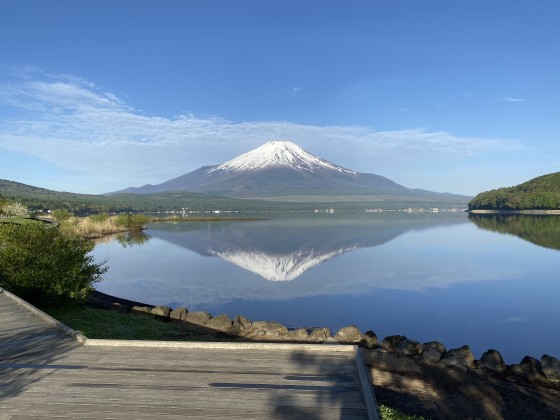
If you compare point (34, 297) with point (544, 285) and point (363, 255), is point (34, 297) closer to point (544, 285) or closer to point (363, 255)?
point (544, 285)

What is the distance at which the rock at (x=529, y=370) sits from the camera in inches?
508

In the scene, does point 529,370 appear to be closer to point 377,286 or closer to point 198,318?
point 198,318

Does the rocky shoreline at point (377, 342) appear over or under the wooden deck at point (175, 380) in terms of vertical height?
under

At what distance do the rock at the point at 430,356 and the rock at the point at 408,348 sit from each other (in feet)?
0.92

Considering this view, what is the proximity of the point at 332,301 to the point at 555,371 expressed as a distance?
44.5 feet

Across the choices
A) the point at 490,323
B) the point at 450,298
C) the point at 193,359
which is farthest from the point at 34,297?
the point at 450,298

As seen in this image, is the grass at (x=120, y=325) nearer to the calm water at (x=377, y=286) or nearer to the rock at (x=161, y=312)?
the rock at (x=161, y=312)

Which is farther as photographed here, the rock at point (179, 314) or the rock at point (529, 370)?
the rock at point (179, 314)

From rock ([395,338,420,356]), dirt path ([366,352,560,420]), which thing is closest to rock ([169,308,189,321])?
dirt path ([366,352,560,420])

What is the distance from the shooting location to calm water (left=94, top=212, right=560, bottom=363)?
65.4 ft

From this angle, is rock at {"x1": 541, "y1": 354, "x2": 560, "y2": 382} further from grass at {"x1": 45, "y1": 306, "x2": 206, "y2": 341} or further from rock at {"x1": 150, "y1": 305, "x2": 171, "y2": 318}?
rock at {"x1": 150, "y1": 305, "x2": 171, "y2": 318}

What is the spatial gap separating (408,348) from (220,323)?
7.49 metres

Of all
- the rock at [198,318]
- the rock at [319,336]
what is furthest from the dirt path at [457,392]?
the rock at [198,318]

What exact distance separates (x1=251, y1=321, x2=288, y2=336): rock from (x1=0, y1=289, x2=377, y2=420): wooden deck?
7549mm
